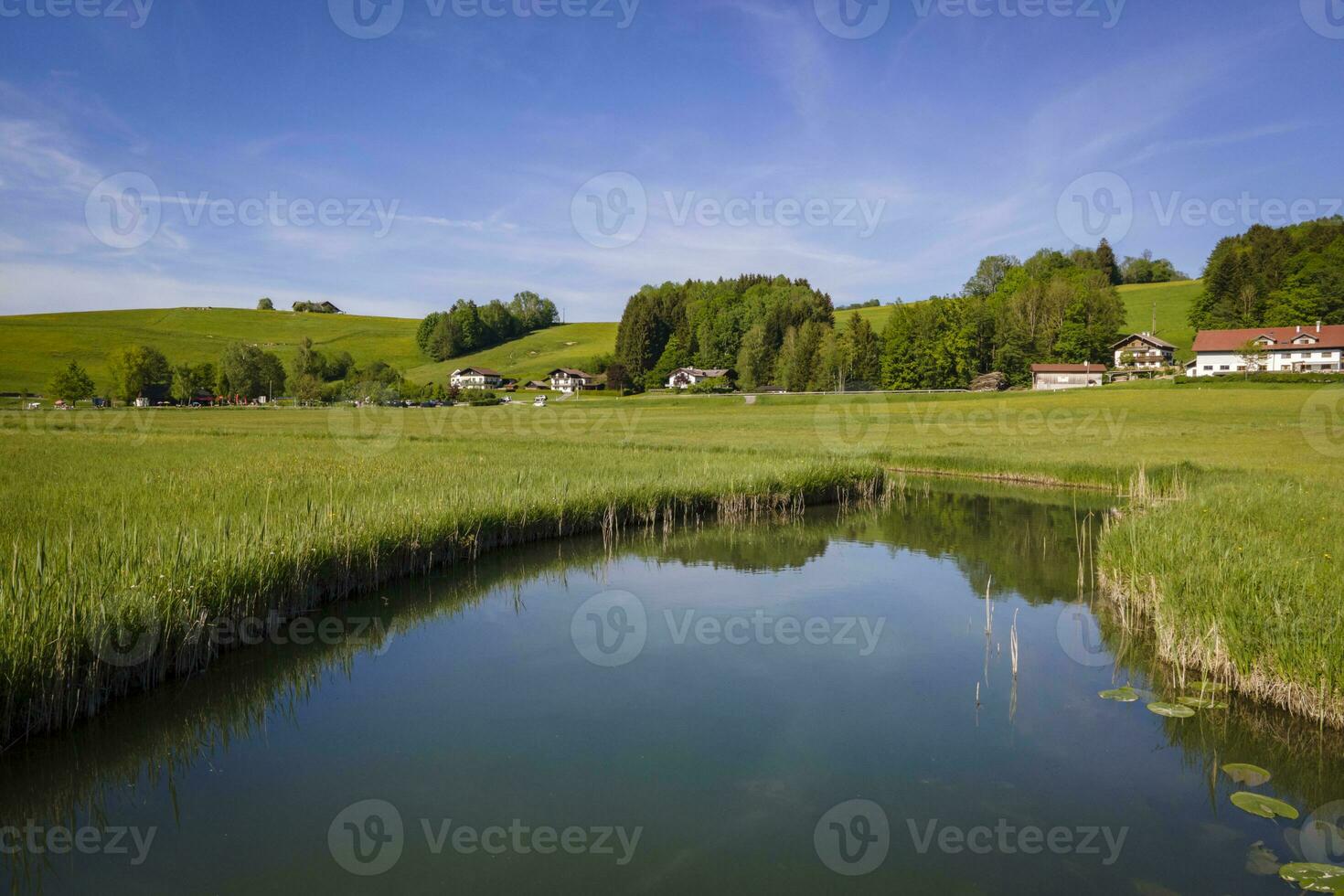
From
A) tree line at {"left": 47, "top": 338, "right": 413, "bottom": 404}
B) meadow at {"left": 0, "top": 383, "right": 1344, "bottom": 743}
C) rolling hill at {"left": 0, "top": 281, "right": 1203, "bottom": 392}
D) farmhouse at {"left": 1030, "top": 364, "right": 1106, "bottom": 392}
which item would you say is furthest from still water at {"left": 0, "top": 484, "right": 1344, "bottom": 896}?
rolling hill at {"left": 0, "top": 281, "right": 1203, "bottom": 392}

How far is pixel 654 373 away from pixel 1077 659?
338 ft

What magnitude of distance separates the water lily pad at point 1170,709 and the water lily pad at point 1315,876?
9.17 feet

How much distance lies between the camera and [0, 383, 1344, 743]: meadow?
811 cm

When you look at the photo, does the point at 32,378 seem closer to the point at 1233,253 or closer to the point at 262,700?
the point at 262,700

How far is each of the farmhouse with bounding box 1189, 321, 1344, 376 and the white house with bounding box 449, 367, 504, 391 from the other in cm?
9113

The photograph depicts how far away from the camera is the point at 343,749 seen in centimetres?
782

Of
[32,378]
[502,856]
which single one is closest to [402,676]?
[502,856]
